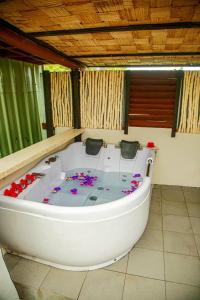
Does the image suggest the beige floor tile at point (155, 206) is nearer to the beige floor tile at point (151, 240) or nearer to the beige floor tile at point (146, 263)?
the beige floor tile at point (151, 240)

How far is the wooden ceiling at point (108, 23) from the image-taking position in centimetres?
124

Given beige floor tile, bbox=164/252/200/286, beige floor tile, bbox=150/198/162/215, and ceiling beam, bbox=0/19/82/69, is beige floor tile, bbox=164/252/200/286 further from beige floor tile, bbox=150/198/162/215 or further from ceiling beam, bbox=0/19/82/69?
ceiling beam, bbox=0/19/82/69

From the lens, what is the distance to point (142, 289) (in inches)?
68.7

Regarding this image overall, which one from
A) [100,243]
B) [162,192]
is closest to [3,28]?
[100,243]

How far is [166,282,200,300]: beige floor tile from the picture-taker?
1.68 meters

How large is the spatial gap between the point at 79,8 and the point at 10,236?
1931 mm

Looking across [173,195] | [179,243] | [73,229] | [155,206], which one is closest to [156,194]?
[173,195]

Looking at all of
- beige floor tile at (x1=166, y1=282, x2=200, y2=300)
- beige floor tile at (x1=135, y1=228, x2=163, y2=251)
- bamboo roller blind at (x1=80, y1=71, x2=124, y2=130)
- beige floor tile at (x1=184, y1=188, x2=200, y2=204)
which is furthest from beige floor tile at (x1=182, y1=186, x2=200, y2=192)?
beige floor tile at (x1=166, y1=282, x2=200, y2=300)

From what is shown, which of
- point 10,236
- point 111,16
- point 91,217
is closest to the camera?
point 111,16

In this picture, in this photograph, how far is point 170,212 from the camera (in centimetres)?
283

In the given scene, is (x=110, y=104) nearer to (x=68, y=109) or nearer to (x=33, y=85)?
(x=68, y=109)

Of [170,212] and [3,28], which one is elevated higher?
[3,28]

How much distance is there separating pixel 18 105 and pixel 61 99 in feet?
2.98

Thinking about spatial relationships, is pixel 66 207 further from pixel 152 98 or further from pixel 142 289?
pixel 152 98
